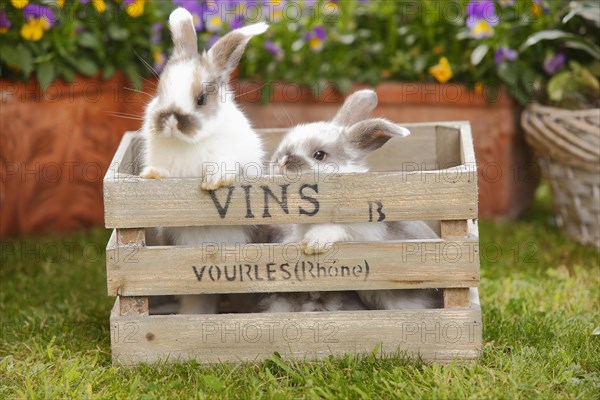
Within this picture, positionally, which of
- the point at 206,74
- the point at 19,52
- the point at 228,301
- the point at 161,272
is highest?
the point at 19,52

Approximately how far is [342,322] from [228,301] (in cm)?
69

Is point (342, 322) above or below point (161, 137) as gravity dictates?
below

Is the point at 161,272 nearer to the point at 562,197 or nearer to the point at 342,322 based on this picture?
the point at 342,322

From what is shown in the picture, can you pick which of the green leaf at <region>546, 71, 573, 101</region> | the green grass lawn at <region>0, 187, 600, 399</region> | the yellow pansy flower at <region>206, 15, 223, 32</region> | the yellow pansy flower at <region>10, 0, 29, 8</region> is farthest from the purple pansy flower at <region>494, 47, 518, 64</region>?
the yellow pansy flower at <region>10, 0, 29, 8</region>

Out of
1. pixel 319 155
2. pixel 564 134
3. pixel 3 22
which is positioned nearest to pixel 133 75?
pixel 3 22

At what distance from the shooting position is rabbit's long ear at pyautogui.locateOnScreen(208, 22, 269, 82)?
2752 millimetres

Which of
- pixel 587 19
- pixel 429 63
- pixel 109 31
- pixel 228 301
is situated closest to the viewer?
pixel 228 301

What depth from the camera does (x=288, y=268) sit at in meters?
2.67

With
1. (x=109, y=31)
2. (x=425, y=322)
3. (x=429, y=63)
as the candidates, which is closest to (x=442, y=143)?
(x=425, y=322)

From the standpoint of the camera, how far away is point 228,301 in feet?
10.7

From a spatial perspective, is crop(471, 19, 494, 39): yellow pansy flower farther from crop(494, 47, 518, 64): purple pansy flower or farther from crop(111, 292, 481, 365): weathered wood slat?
crop(111, 292, 481, 365): weathered wood slat

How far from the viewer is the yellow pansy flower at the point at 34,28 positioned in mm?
4051

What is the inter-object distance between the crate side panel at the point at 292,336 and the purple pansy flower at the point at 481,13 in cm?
212

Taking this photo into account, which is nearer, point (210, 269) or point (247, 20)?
point (210, 269)
